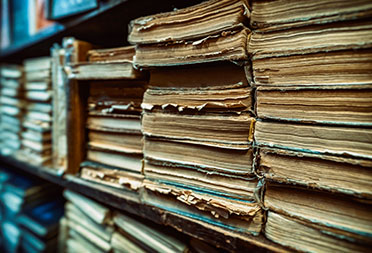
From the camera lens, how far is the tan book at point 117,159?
0.94 meters

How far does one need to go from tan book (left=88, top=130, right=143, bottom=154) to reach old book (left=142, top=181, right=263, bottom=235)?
7.1 inches

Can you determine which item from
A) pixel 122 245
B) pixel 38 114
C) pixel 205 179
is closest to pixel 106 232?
pixel 122 245

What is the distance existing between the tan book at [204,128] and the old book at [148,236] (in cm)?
43

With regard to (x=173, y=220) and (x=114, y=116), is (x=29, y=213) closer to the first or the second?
(x=114, y=116)

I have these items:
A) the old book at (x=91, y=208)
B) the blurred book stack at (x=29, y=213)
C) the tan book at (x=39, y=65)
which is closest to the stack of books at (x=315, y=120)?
the old book at (x=91, y=208)

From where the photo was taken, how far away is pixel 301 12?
0.55m

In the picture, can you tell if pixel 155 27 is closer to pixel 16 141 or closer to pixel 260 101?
pixel 260 101

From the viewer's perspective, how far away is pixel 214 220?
0.72 metres

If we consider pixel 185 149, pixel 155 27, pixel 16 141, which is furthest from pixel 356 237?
pixel 16 141

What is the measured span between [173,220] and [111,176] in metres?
0.39

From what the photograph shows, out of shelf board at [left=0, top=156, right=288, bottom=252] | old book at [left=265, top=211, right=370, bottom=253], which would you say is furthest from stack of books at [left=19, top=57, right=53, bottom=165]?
old book at [left=265, top=211, right=370, bottom=253]

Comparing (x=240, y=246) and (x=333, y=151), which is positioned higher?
(x=333, y=151)

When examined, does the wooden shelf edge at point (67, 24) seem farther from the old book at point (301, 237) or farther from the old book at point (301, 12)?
the old book at point (301, 237)

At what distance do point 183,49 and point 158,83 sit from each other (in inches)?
6.6
